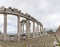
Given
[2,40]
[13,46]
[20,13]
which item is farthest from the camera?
[20,13]

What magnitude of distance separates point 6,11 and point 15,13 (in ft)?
3.94

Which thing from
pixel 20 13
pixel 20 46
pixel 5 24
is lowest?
pixel 20 46

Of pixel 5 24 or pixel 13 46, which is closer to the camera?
pixel 13 46

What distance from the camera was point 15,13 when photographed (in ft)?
71.9

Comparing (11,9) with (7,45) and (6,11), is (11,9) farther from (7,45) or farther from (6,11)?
(7,45)

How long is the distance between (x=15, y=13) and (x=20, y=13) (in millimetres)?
1082

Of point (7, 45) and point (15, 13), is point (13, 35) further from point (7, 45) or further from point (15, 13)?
point (7, 45)

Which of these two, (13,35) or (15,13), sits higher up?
(15,13)

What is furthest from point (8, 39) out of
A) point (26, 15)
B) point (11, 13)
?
point (26, 15)

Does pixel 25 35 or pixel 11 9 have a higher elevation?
pixel 11 9

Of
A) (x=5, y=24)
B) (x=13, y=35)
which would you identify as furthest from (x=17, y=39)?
(x=5, y=24)

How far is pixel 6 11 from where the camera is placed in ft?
69.7

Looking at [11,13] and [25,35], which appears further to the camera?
[25,35]

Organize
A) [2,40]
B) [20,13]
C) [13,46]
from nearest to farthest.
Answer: [13,46]
[2,40]
[20,13]
